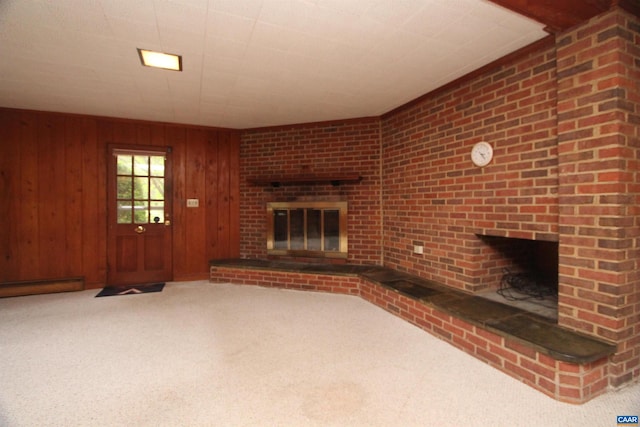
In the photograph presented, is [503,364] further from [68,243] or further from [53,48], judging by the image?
[68,243]

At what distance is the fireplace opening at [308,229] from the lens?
4164mm

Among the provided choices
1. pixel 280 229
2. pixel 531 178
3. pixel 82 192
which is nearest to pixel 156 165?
pixel 82 192

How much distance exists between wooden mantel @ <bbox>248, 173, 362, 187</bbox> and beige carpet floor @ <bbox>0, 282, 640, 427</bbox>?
1.70 meters

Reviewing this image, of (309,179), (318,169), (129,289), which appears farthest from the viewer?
(318,169)

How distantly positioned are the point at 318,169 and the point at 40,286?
3.80 metres

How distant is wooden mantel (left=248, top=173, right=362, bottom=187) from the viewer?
154 inches

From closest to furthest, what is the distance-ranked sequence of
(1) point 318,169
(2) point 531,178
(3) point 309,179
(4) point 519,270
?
(2) point 531,178 < (4) point 519,270 < (3) point 309,179 < (1) point 318,169

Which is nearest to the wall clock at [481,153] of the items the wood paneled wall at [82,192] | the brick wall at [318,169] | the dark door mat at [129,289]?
the brick wall at [318,169]

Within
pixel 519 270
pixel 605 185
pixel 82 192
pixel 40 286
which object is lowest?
pixel 40 286

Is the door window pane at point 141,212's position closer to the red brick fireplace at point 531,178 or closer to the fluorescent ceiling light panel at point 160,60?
the fluorescent ceiling light panel at point 160,60

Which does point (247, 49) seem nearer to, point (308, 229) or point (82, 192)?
point (308, 229)

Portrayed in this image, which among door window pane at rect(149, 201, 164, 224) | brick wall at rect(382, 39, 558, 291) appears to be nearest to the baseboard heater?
door window pane at rect(149, 201, 164, 224)

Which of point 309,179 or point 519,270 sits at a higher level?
point 309,179

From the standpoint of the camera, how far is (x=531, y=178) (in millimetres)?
2232
